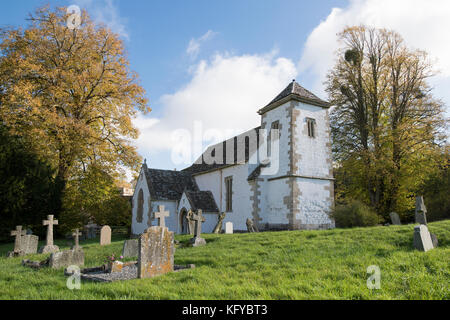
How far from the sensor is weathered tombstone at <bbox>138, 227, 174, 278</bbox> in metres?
7.02

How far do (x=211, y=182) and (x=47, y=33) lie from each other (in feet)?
51.1

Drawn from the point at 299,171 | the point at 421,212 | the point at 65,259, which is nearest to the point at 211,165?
the point at 299,171

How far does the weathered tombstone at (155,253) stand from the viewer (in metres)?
7.02

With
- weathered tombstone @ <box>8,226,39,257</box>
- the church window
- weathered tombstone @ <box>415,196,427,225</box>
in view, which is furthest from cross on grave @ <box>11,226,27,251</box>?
weathered tombstone @ <box>415,196,427,225</box>

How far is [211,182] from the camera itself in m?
24.2

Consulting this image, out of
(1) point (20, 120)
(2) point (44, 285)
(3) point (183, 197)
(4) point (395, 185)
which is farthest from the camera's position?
(3) point (183, 197)

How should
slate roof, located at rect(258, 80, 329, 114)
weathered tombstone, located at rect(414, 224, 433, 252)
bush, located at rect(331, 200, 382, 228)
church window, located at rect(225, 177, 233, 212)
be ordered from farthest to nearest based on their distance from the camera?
church window, located at rect(225, 177, 233, 212) < slate roof, located at rect(258, 80, 329, 114) < bush, located at rect(331, 200, 382, 228) < weathered tombstone, located at rect(414, 224, 433, 252)

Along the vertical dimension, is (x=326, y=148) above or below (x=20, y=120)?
below

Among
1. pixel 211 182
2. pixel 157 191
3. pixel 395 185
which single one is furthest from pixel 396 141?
pixel 157 191

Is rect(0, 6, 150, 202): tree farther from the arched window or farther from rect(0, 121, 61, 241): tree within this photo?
the arched window

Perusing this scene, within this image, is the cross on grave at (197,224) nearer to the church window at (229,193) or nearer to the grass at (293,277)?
the grass at (293,277)

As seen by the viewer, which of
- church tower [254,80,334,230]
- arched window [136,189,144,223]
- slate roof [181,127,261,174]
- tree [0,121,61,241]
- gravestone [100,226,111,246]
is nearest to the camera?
gravestone [100,226,111,246]
